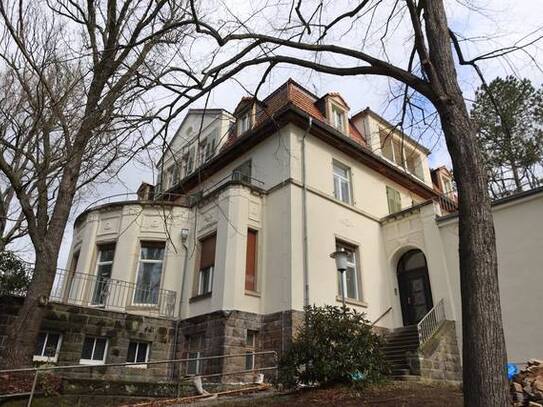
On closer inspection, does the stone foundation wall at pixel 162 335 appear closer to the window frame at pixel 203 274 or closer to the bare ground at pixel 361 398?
the window frame at pixel 203 274

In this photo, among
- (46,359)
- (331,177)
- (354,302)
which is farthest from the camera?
(331,177)

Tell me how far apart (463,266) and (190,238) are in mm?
11443

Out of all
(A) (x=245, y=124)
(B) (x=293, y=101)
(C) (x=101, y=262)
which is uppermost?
(A) (x=245, y=124)

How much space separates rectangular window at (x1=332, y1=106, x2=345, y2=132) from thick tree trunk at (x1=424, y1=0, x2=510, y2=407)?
11.4m

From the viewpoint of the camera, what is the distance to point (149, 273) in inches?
568

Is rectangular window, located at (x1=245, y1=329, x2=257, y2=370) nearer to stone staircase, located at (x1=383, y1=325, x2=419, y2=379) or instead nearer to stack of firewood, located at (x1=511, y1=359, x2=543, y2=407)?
stone staircase, located at (x1=383, y1=325, x2=419, y2=379)

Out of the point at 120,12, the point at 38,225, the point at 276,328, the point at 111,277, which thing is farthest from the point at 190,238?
the point at 120,12

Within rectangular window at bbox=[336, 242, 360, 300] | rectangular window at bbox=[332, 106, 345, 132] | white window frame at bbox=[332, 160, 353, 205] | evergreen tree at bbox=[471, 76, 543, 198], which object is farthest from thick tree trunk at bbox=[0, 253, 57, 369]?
evergreen tree at bbox=[471, 76, 543, 198]

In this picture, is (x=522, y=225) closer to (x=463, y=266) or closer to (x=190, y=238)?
(x=463, y=266)

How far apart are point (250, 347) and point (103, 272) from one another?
251 inches

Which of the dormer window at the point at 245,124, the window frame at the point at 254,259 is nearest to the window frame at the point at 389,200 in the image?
the window frame at the point at 254,259

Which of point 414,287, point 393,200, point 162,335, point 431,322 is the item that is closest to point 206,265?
point 162,335

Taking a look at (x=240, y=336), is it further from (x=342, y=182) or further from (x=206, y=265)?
(x=342, y=182)

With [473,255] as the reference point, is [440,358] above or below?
below
